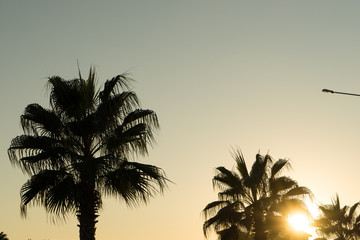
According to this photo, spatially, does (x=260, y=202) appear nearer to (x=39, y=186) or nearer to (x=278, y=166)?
(x=278, y=166)

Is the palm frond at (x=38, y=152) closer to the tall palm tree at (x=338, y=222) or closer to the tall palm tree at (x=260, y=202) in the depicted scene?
the tall palm tree at (x=260, y=202)

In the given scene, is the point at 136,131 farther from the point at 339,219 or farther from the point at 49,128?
the point at 339,219

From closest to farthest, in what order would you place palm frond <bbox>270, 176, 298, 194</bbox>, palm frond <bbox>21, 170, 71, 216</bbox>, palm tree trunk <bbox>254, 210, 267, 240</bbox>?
palm frond <bbox>21, 170, 71, 216</bbox> → palm tree trunk <bbox>254, 210, 267, 240</bbox> → palm frond <bbox>270, 176, 298, 194</bbox>

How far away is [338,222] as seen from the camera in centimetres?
3403

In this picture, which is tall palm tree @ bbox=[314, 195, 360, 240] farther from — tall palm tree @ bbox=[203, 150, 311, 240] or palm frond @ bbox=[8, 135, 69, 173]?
palm frond @ bbox=[8, 135, 69, 173]

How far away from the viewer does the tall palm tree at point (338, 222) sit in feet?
109

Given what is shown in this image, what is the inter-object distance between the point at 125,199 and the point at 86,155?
1.89 metres

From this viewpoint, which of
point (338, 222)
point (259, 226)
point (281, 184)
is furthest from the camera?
point (338, 222)

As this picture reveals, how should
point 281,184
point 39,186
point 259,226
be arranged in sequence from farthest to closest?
1. point 281,184
2. point 259,226
3. point 39,186

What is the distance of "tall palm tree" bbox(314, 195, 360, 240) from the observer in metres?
33.2

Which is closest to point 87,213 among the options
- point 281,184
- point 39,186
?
point 39,186

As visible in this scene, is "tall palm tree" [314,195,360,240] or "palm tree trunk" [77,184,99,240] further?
"tall palm tree" [314,195,360,240]

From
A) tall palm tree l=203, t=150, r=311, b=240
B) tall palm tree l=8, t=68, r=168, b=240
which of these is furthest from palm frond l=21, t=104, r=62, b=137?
tall palm tree l=203, t=150, r=311, b=240

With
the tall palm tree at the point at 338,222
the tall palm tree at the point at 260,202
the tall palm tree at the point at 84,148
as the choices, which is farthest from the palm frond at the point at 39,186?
the tall palm tree at the point at 338,222
